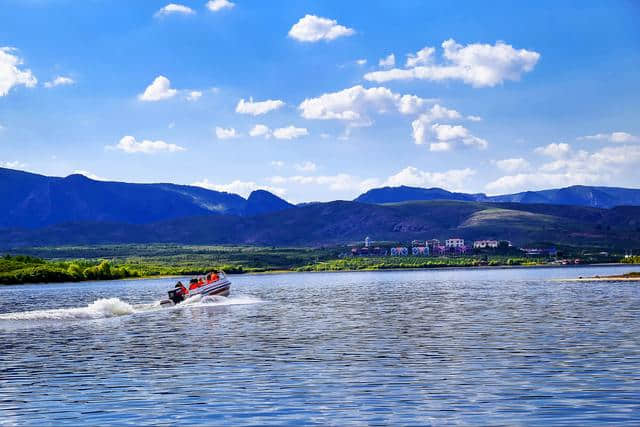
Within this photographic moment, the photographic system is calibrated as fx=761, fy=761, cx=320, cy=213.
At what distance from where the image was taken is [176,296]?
112m

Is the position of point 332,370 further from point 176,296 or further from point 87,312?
point 176,296

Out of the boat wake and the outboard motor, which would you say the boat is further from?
the boat wake

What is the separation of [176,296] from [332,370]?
70.8 metres

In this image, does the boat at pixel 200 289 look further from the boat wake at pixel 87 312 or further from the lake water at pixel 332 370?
the lake water at pixel 332 370

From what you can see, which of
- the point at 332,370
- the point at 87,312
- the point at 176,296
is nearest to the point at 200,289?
the point at 176,296

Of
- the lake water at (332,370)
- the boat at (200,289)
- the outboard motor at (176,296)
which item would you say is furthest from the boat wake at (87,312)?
the lake water at (332,370)

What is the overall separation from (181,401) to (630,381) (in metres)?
22.4

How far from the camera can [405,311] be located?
296 feet

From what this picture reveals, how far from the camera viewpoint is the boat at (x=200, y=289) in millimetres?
111812

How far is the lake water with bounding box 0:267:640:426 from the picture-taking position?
33.4 m

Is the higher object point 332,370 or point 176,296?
point 176,296

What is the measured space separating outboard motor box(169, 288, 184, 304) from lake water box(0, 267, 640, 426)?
27186 millimetres

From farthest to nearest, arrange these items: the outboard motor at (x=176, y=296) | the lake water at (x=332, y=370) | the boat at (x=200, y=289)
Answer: the boat at (x=200, y=289) < the outboard motor at (x=176, y=296) < the lake water at (x=332, y=370)

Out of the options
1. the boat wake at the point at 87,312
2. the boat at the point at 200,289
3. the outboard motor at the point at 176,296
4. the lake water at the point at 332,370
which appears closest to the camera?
the lake water at the point at 332,370
